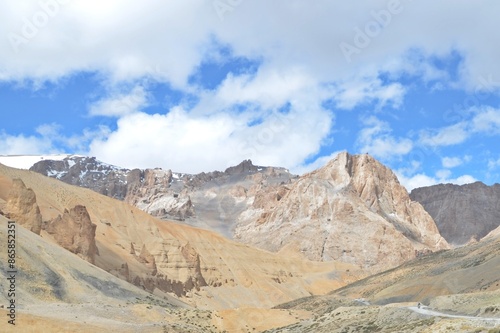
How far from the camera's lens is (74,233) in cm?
7725

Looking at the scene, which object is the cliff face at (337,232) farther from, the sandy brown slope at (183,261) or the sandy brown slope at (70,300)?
the sandy brown slope at (70,300)

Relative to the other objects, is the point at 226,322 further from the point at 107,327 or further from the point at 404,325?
the point at 404,325

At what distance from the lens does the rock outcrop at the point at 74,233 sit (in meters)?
75.9

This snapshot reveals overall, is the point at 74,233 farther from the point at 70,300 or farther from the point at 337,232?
the point at 337,232

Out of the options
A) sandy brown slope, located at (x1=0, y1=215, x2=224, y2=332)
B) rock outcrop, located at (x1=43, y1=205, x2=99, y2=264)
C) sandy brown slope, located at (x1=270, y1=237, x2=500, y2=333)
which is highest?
rock outcrop, located at (x1=43, y1=205, x2=99, y2=264)

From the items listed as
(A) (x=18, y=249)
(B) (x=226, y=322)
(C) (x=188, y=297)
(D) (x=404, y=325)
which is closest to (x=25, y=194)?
(A) (x=18, y=249)

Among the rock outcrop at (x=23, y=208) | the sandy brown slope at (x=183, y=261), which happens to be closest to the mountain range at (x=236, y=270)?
the rock outcrop at (x=23, y=208)

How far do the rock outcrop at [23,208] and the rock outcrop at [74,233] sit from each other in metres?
6.68

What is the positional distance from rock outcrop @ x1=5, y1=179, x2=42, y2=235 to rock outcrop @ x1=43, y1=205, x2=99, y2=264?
21.9 feet

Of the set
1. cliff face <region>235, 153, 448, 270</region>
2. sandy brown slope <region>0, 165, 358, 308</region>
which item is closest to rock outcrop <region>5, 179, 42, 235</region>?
sandy brown slope <region>0, 165, 358, 308</region>

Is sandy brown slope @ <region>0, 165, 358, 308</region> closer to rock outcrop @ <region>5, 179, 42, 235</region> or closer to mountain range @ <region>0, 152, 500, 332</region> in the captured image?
mountain range @ <region>0, 152, 500, 332</region>

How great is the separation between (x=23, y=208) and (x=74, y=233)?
9.61m

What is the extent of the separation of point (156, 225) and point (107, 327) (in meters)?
93.9

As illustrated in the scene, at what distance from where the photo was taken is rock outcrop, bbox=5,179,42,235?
6831 cm
